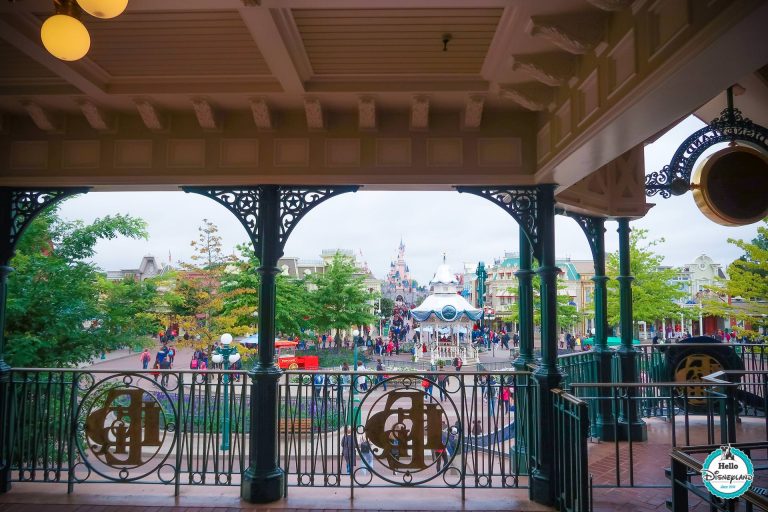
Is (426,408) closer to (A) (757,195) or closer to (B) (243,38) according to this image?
(B) (243,38)

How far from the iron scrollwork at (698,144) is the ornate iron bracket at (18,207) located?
6071 millimetres

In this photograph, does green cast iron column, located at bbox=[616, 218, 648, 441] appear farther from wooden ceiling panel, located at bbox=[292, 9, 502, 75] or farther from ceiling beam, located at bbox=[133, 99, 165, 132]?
ceiling beam, located at bbox=[133, 99, 165, 132]

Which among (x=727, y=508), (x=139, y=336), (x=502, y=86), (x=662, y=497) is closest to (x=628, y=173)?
(x=502, y=86)

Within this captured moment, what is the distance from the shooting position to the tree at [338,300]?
24.2 metres

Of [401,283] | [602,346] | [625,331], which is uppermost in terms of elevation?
[401,283]

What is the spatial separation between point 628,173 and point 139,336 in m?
9.19

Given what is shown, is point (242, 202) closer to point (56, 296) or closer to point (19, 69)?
point (19, 69)

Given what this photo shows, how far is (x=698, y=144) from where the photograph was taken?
4660 millimetres

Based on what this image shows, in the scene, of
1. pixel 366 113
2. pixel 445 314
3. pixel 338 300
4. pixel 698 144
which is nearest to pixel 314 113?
pixel 366 113

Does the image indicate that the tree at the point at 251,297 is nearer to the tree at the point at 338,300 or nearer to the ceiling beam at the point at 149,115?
the tree at the point at 338,300

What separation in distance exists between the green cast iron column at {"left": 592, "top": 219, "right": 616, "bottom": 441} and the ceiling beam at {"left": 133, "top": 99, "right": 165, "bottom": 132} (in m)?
5.39

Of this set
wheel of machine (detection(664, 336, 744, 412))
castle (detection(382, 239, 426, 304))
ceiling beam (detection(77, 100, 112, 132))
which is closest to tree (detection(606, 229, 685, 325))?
wheel of machine (detection(664, 336, 744, 412))

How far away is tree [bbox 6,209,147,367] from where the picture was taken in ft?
24.0

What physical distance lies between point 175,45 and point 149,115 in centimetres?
104
